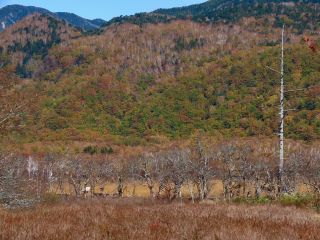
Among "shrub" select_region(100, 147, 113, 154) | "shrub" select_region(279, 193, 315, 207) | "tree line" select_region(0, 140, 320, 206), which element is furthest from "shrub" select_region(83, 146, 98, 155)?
"shrub" select_region(279, 193, 315, 207)

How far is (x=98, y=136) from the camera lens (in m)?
176

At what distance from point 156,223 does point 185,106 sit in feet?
615

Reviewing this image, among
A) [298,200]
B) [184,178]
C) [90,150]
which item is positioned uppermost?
[298,200]

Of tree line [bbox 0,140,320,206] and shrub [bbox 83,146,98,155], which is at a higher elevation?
tree line [bbox 0,140,320,206]

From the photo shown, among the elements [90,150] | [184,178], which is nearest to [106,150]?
[90,150]

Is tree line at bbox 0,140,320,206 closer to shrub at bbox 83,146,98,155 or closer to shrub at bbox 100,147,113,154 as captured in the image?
shrub at bbox 83,146,98,155

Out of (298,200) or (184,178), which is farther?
(184,178)

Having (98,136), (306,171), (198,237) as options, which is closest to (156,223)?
(198,237)

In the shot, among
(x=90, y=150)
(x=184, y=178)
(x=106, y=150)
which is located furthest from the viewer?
Answer: (x=106, y=150)

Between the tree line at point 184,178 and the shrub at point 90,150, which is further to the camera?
the shrub at point 90,150

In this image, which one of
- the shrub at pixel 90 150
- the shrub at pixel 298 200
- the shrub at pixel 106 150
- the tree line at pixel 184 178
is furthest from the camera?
the shrub at pixel 106 150

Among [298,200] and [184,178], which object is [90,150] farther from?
[298,200]

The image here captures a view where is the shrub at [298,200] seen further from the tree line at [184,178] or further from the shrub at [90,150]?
the shrub at [90,150]

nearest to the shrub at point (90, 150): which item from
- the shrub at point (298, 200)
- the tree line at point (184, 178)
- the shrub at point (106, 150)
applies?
the shrub at point (106, 150)
